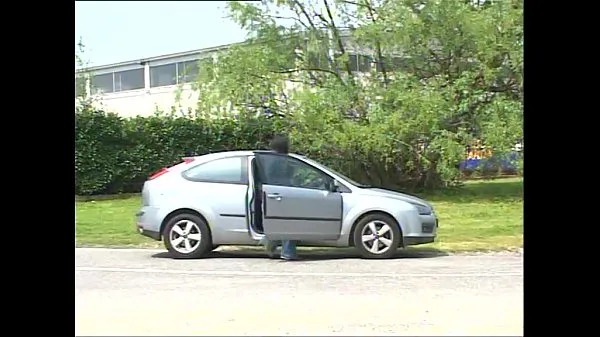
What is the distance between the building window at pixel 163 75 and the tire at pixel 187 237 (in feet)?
3.48

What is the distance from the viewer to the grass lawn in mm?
5535

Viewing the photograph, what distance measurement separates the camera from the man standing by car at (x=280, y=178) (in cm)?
576

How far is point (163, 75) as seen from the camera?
578 cm

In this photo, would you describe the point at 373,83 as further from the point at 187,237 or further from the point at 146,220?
the point at 146,220

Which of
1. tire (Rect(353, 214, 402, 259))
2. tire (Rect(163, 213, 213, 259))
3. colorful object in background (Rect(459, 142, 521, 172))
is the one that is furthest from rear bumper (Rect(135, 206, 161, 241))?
colorful object in background (Rect(459, 142, 521, 172))

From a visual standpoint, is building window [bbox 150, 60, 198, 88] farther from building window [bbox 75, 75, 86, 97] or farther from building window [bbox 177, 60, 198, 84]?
building window [bbox 75, 75, 86, 97]

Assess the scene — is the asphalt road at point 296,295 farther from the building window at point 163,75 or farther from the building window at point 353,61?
the building window at point 353,61

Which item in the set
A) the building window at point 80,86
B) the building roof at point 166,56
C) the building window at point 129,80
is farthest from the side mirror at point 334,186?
the building window at point 80,86

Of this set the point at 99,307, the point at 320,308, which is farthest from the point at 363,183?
the point at 99,307

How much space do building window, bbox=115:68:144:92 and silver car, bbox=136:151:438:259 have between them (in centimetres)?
68

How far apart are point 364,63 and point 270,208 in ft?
4.41

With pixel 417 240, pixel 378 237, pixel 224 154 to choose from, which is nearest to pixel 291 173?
pixel 224 154
